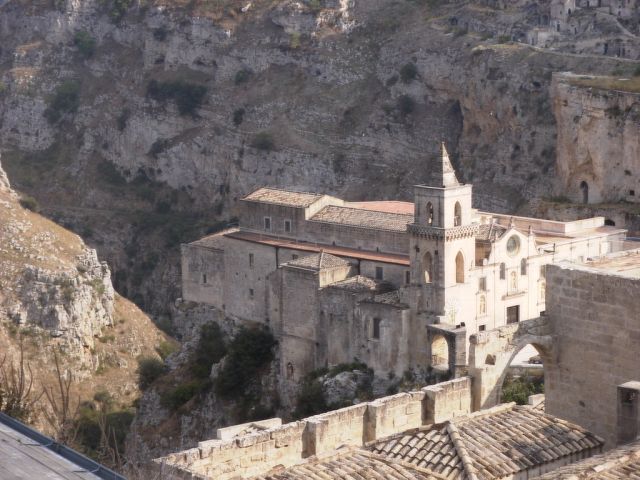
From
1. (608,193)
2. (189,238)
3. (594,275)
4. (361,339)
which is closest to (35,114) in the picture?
(189,238)

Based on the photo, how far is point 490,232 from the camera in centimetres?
5669

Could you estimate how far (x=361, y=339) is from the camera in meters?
56.4

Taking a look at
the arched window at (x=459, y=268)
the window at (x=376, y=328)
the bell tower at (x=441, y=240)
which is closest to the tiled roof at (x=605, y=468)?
the bell tower at (x=441, y=240)

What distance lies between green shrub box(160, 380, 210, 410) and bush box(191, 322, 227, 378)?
0.67 metres

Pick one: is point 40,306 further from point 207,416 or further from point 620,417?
point 620,417

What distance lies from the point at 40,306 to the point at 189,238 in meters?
21.9

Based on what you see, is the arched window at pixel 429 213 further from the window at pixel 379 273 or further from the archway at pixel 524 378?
the archway at pixel 524 378

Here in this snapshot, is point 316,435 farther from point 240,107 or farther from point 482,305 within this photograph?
point 240,107

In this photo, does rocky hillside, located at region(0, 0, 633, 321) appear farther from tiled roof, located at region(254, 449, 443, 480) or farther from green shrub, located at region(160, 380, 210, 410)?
tiled roof, located at region(254, 449, 443, 480)

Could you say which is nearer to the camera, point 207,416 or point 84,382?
point 207,416

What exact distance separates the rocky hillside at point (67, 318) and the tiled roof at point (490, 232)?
30.1m

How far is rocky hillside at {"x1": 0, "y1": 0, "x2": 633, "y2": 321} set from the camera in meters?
91.4

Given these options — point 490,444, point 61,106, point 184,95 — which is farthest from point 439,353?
point 61,106

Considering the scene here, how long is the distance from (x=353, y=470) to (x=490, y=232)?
3092 centimetres
